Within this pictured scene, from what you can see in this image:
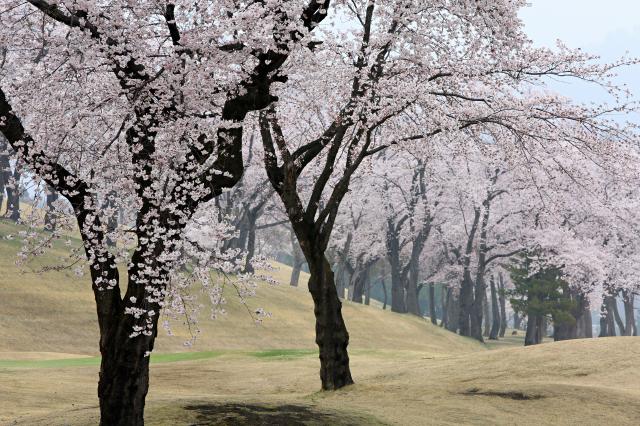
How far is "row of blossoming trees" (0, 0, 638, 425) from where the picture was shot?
11055 mm

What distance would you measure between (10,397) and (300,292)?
126 ft

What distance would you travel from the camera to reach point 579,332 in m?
55.4

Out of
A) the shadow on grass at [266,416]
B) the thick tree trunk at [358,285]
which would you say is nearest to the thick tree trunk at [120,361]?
the shadow on grass at [266,416]

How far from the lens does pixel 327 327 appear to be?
1888 centimetres

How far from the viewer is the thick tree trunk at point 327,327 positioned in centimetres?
1894

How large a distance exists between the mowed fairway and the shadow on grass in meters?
0.03

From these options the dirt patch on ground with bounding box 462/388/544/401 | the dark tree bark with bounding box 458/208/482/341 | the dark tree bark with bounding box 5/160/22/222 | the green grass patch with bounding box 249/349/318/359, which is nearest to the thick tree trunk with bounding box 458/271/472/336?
the dark tree bark with bounding box 458/208/482/341

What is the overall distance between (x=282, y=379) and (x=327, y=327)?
18.3 ft

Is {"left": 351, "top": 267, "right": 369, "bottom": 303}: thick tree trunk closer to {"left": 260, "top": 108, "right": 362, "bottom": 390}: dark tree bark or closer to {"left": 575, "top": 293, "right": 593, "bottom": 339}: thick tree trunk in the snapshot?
{"left": 575, "top": 293, "right": 593, "bottom": 339}: thick tree trunk

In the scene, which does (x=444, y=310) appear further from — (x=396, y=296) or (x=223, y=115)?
(x=223, y=115)

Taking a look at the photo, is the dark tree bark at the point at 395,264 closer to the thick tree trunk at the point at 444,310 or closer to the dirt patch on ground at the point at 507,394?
the thick tree trunk at the point at 444,310

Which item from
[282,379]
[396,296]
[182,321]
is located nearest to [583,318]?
[396,296]

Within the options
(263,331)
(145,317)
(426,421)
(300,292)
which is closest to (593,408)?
(426,421)

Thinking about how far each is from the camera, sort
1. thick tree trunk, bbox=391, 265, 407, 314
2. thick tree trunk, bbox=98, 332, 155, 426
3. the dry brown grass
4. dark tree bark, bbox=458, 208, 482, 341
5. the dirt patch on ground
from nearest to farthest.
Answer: thick tree trunk, bbox=98, 332, 155, 426
the dry brown grass
the dirt patch on ground
dark tree bark, bbox=458, 208, 482, 341
thick tree trunk, bbox=391, 265, 407, 314
